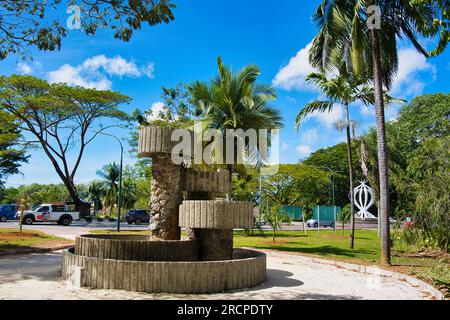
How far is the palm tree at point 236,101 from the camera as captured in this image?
18.9 metres

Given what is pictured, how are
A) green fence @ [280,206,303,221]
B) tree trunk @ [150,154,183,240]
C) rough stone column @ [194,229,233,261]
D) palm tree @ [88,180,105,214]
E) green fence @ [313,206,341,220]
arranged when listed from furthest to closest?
1. palm tree @ [88,180,105,214]
2. green fence @ [280,206,303,221]
3. green fence @ [313,206,341,220]
4. tree trunk @ [150,154,183,240]
5. rough stone column @ [194,229,233,261]

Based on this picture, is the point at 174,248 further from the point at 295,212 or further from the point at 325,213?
the point at 295,212

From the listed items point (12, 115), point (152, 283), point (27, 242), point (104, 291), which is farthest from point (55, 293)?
point (12, 115)

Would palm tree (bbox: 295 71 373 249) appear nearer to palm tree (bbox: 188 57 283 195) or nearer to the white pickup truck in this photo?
palm tree (bbox: 188 57 283 195)

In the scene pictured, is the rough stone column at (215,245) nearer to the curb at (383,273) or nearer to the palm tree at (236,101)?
the curb at (383,273)

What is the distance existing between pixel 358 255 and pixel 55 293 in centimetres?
1157

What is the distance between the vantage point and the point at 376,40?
13445 millimetres

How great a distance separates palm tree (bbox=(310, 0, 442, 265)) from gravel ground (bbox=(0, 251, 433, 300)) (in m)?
3.13

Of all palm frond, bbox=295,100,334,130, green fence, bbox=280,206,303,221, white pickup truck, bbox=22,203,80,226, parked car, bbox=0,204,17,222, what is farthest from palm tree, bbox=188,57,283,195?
green fence, bbox=280,206,303,221

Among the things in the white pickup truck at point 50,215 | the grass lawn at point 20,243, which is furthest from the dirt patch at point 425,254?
the white pickup truck at point 50,215

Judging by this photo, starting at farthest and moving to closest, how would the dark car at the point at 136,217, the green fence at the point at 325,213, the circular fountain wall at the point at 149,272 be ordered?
the green fence at the point at 325,213, the dark car at the point at 136,217, the circular fountain wall at the point at 149,272

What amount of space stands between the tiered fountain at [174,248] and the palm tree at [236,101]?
8.60 meters

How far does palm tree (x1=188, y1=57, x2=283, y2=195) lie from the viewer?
743 inches

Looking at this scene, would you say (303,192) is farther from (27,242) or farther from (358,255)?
(27,242)
